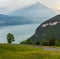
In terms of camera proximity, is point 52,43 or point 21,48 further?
point 52,43

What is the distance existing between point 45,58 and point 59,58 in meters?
1.99

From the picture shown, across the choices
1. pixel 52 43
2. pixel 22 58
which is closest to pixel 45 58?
pixel 22 58

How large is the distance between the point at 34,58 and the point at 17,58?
2.37 m

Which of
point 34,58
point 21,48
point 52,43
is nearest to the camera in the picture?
point 34,58

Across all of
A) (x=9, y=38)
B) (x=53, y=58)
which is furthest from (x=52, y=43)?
(x=53, y=58)

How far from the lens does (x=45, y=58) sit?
3444 cm

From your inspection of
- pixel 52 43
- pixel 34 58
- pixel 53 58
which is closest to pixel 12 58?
pixel 34 58

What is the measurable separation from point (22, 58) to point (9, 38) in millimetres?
67917

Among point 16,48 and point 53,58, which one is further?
point 16,48

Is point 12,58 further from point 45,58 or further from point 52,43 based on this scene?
point 52,43

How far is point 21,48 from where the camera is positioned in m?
60.6

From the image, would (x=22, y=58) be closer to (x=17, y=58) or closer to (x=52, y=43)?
(x=17, y=58)

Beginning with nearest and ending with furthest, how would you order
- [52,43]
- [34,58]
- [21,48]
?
1. [34,58]
2. [21,48]
3. [52,43]

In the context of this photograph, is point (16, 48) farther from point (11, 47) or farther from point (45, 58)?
point (45, 58)
